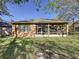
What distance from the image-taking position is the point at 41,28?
3256 cm

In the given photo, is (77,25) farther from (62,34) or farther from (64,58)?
(64,58)

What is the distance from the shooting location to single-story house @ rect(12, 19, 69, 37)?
104 feet

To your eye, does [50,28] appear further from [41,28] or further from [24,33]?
[24,33]

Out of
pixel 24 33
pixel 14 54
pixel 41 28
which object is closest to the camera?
pixel 14 54

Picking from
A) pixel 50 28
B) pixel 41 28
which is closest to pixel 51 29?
pixel 50 28

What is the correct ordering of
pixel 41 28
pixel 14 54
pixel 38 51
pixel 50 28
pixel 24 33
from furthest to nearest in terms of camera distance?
1. pixel 50 28
2. pixel 41 28
3. pixel 24 33
4. pixel 38 51
5. pixel 14 54

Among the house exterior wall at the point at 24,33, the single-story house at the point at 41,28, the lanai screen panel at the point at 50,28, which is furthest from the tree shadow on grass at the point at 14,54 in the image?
the lanai screen panel at the point at 50,28

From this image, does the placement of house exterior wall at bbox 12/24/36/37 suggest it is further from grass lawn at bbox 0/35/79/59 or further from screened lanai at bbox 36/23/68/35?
grass lawn at bbox 0/35/79/59

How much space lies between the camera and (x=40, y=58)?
10891mm

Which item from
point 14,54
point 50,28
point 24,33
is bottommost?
point 14,54

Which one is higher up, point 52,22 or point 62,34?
point 52,22

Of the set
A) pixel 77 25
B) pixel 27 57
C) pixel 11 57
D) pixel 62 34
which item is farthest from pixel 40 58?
pixel 77 25

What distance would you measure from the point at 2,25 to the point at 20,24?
1189 centimetres

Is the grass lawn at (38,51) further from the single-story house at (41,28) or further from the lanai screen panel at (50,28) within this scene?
the lanai screen panel at (50,28)
